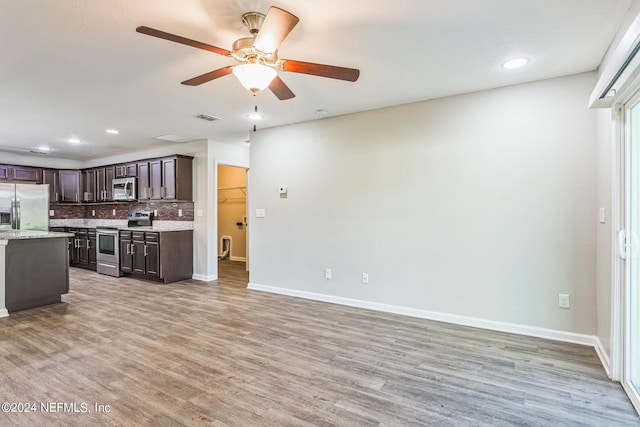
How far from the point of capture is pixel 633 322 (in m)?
2.21

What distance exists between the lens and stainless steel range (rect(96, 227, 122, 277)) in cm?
611

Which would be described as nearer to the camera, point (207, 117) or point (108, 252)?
point (207, 117)

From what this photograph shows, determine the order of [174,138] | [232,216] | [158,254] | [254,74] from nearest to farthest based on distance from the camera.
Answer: [254,74]
[158,254]
[174,138]
[232,216]

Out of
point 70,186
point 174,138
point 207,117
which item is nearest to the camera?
point 207,117

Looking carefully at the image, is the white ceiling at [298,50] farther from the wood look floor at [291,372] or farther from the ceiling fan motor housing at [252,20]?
the wood look floor at [291,372]

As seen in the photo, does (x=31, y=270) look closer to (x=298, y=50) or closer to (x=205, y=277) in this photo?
(x=205, y=277)

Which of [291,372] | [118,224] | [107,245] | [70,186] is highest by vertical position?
[70,186]

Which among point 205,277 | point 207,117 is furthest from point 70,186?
point 207,117

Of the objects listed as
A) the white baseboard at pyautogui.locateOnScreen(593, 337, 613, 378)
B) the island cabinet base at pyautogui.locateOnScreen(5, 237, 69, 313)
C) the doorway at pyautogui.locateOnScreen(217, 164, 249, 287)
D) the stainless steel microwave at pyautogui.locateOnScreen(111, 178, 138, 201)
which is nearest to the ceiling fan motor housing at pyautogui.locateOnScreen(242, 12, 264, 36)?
the white baseboard at pyautogui.locateOnScreen(593, 337, 613, 378)

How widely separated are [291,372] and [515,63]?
306 cm

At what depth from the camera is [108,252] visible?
6297mm

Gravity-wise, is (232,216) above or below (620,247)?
above

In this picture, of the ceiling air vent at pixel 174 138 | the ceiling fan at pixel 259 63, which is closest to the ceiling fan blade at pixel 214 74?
the ceiling fan at pixel 259 63

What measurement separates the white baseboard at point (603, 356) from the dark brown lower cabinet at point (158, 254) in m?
5.54
